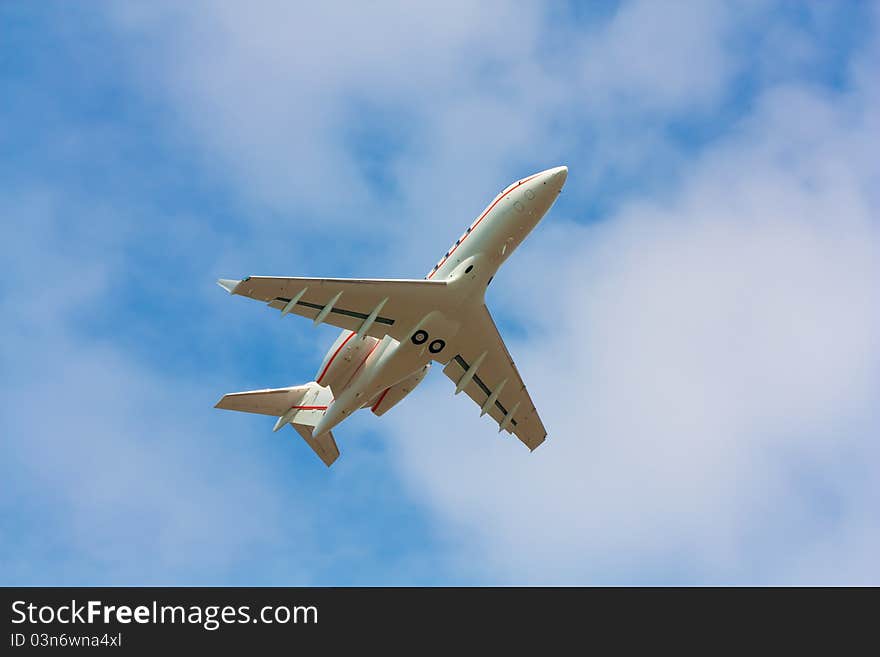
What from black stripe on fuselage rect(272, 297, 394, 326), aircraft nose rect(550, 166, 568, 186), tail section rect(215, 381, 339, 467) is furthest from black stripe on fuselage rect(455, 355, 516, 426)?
aircraft nose rect(550, 166, 568, 186)

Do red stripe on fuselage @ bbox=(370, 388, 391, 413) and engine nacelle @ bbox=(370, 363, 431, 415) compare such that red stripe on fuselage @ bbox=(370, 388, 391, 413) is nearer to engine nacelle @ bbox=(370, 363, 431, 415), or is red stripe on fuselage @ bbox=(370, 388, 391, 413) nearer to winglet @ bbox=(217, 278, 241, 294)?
engine nacelle @ bbox=(370, 363, 431, 415)

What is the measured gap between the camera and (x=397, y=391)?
4994cm

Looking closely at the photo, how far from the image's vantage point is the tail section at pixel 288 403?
51.7 meters

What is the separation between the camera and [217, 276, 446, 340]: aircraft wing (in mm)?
42531

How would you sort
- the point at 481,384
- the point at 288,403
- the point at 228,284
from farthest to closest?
the point at 288,403, the point at 481,384, the point at 228,284

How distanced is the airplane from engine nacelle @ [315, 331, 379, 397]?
0.05 metres

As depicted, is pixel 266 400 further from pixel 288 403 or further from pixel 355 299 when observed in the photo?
pixel 355 299

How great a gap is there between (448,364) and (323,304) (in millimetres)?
8475

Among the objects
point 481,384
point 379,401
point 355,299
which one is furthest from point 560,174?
point 379,401

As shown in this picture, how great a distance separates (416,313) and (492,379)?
8024mm

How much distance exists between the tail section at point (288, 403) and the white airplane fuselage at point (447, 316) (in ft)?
10.3

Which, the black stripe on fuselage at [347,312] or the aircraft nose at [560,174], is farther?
the aircraft nose at [560,174]

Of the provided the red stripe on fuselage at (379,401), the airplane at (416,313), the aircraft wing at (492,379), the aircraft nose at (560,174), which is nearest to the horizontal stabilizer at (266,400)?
the airplane at (416,313)

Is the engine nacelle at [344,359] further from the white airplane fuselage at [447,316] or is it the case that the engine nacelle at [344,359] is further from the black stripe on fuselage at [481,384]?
the black stripe on fuselage at [481,384]
